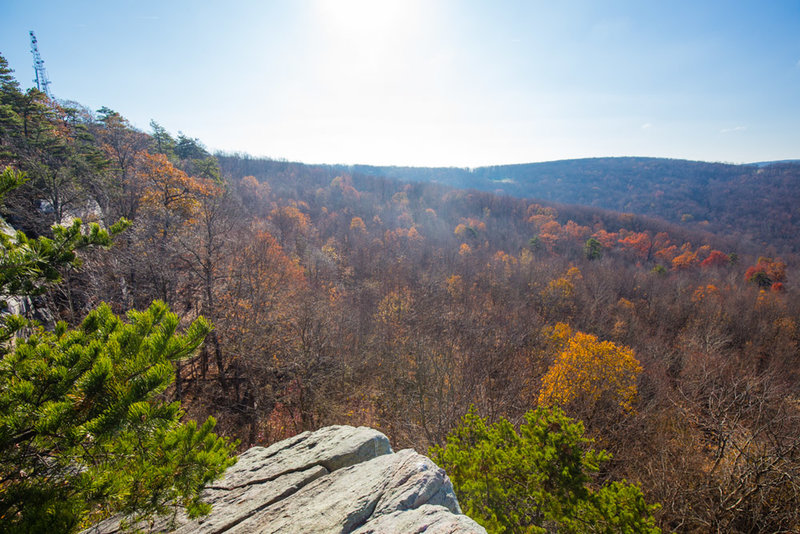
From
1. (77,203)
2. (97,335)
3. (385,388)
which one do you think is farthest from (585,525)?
(77,203)

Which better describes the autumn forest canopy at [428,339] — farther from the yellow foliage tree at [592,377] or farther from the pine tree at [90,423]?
the pine tree at [90,423]

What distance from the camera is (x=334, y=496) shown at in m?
4.01

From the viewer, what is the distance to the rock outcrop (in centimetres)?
329

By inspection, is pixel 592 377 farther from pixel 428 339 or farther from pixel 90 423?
pixel 90 423

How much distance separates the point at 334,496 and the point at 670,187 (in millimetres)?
186142

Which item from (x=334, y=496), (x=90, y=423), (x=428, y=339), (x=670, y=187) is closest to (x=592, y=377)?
(x=428, y=339)

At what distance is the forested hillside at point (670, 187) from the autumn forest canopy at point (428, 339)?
81.5 meters

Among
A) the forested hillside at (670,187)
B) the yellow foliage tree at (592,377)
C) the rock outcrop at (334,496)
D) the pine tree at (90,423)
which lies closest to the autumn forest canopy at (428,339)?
the yellow foliage tree at (592,377)

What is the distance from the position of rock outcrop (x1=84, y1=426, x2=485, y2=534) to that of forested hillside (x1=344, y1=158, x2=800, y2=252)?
124 meters

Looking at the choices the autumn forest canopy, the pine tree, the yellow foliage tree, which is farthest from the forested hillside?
the pine tree

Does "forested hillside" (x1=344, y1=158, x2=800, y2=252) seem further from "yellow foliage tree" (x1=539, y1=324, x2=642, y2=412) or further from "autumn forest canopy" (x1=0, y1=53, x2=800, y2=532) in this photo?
"yellow foliage tree" (x1=539, y1=324, x2=642, y2=412)

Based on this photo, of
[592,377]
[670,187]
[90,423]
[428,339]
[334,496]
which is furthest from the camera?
[670,187]

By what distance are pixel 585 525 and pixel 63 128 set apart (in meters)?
39.2

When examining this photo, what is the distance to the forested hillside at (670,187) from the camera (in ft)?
324
